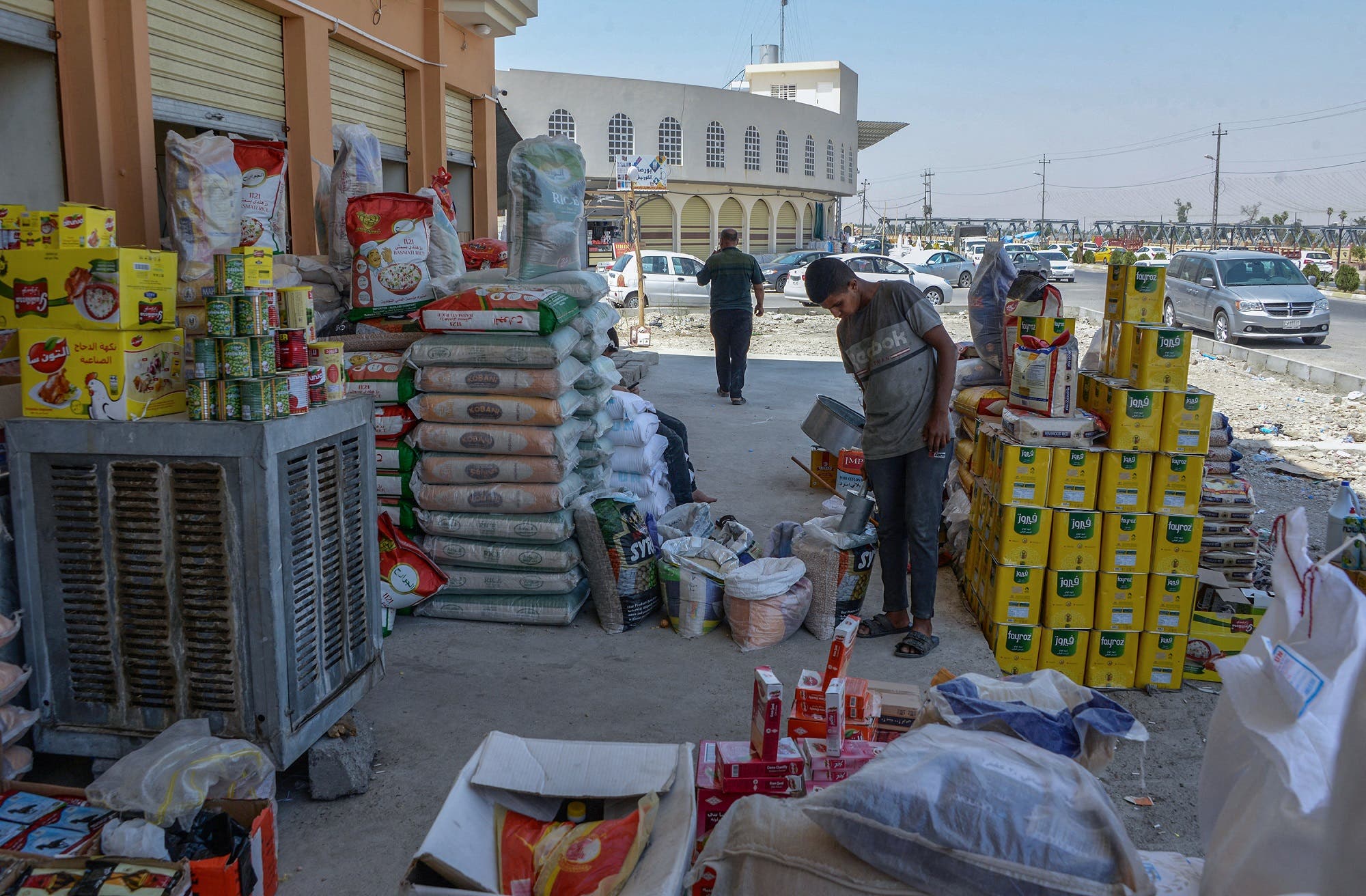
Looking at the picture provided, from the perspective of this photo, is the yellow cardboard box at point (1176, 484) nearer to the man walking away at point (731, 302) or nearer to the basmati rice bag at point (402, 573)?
the basmati rice bag at point (402, 573)

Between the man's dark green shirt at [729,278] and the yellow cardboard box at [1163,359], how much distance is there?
693 cm

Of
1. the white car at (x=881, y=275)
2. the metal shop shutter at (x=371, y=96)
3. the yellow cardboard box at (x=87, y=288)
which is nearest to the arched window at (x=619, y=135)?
the white car at (x=881, y=275)

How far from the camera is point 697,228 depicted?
4566cm

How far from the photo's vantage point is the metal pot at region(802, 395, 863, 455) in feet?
24.5

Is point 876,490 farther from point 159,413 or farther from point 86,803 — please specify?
point 86,803

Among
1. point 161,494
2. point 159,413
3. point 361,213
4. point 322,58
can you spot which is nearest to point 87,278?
point 159,413

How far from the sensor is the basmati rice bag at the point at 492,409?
4.91m

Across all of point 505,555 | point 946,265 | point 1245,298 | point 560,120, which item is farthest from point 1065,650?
point 560,120

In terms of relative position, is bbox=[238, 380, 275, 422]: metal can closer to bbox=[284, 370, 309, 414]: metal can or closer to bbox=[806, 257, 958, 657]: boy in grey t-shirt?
bbox=[284, 370, 309, 414]: metal can

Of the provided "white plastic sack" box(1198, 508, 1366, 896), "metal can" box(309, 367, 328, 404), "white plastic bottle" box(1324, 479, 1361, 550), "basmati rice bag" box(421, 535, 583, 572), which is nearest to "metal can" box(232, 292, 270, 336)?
"metal can" box(309, 367, 328, 404)

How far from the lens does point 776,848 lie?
2047 mm

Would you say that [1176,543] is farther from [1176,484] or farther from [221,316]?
[221,316]

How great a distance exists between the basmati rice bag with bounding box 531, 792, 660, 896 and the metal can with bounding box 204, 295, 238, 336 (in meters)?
1.88

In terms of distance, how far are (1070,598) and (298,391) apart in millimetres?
3529
